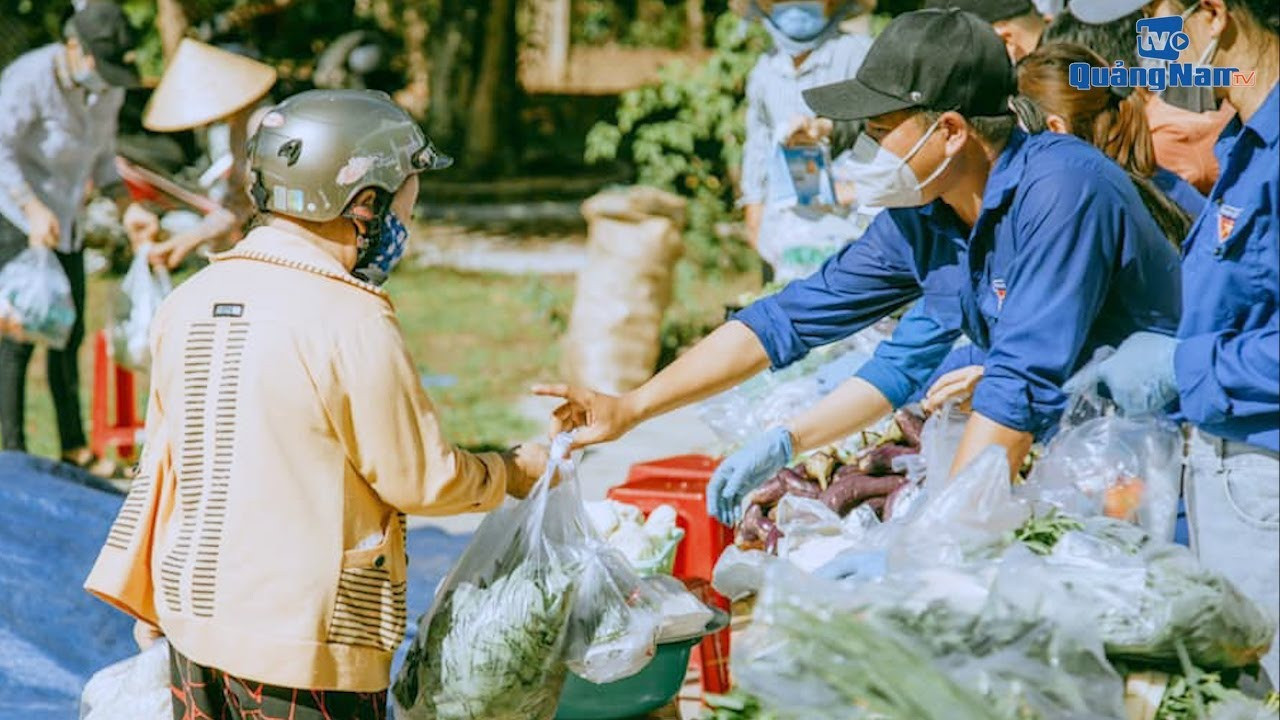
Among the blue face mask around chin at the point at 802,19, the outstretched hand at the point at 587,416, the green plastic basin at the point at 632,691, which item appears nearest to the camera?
the outstretched hand at the point at 587,416

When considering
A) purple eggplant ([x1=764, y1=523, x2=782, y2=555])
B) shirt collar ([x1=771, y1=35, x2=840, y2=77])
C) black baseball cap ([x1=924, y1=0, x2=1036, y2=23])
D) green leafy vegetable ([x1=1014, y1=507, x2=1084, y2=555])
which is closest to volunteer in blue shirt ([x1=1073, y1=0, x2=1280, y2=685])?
green leafy vegetable ([x1=1014, y1=507, x2=1084, y2=555])

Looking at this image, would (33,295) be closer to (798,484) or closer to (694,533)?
(694,533)

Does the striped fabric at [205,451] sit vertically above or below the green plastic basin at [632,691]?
above

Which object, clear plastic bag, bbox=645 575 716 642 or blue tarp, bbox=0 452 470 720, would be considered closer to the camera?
clear plastic bag, bbox=645 575 716 642

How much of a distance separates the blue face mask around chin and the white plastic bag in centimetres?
407

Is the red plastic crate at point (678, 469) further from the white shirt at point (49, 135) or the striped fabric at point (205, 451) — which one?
the white shirt at point (49, 135)

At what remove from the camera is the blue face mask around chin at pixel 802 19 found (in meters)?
6.82

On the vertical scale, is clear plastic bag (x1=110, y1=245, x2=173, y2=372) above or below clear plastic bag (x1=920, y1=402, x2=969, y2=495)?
below

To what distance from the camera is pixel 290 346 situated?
2.99 meters

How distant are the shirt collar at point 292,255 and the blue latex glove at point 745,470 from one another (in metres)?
1.14

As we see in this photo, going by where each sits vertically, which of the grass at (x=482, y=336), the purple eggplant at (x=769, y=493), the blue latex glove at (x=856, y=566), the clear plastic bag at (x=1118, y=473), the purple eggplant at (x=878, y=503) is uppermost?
the clear plastic bag at (x=1118, y=473)

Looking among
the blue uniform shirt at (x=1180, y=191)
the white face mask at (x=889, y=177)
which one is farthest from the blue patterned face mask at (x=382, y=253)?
the blue uniform shirt at (x=1180, y=191)

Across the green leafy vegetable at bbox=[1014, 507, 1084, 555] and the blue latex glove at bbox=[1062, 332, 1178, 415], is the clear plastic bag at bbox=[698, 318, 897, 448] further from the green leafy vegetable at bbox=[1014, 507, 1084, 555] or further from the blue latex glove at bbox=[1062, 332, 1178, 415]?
the green leafy vegetable at bbox=[1014, 507, 1084, 555]

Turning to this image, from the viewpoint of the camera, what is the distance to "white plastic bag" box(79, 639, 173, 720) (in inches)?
144
